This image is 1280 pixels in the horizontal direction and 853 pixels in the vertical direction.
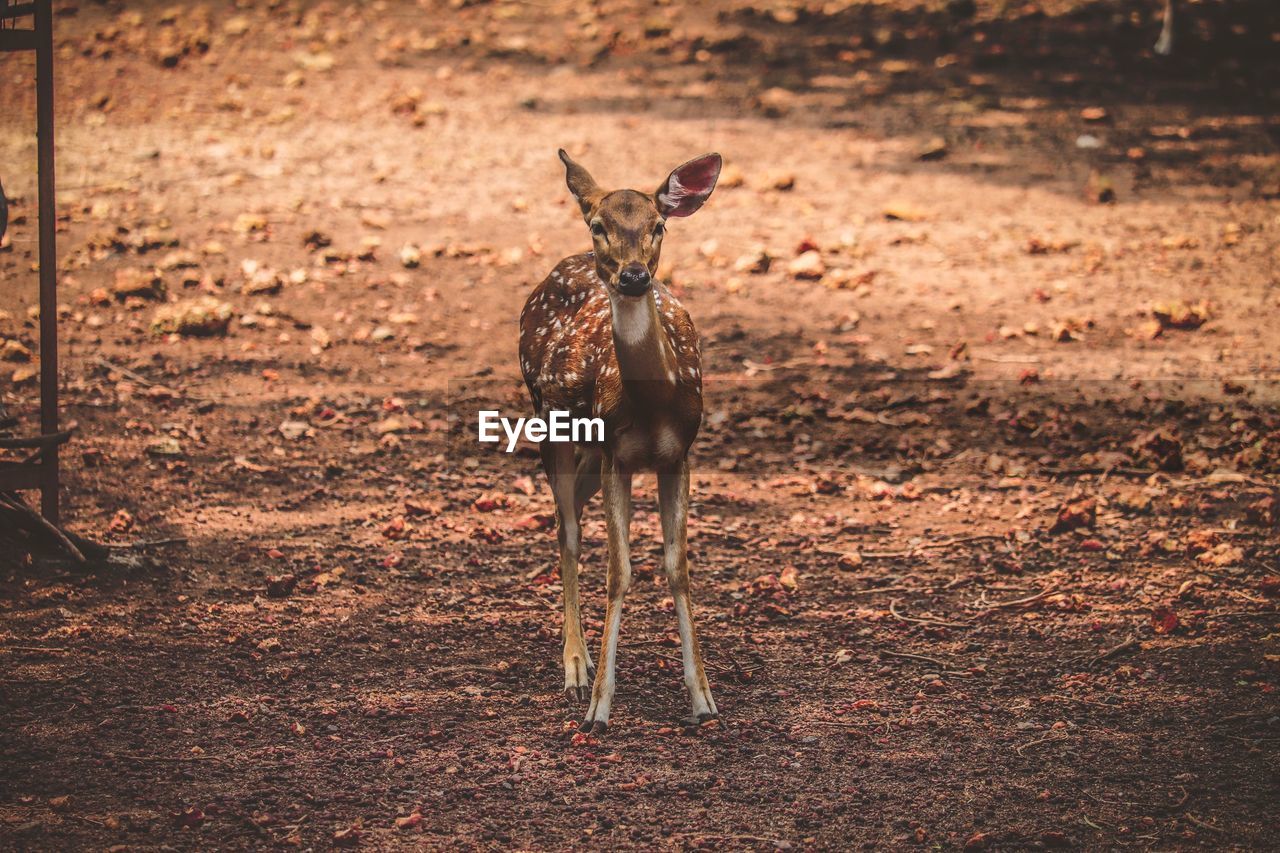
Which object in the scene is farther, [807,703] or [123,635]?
[123,635]

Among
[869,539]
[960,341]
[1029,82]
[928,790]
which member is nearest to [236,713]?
[928,790]

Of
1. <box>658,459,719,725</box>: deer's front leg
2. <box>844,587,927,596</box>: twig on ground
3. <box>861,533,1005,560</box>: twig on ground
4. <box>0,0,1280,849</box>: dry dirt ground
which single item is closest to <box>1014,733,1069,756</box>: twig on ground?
<box>0,0,1280,849</box>: dry dirt ground

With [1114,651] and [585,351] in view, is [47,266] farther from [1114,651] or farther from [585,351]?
[1114,651]

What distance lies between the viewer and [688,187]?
5.35 meters

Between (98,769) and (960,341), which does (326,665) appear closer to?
(98,769)

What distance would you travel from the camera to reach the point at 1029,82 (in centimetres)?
1388

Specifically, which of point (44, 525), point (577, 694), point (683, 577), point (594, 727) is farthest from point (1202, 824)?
point (44, 525)

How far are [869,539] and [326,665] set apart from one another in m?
2.79

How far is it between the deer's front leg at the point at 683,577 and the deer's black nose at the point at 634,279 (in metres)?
0.82

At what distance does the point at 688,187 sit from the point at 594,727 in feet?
6.73

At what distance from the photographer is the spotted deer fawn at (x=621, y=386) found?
16.7ft

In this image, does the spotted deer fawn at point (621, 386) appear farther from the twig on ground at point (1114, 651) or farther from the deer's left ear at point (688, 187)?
the twig on ground at point (1114, 651)

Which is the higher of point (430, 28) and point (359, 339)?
point (430, 28)

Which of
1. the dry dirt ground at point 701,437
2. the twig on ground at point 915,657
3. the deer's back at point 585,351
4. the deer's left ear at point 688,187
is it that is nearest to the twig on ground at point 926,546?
the dry dirt ground at point 701,437
